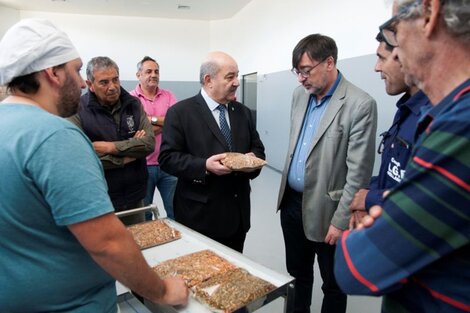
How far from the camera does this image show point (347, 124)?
5.13ft

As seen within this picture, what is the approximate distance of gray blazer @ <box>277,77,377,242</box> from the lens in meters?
1.53

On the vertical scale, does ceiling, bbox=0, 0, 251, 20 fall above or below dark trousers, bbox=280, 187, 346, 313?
above

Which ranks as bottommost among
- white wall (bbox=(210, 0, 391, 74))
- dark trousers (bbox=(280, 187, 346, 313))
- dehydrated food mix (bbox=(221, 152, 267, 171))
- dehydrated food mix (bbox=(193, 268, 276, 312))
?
dark trousers (bbox=(280, 187, 346, 313))

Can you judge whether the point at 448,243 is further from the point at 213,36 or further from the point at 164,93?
the point at 213,36

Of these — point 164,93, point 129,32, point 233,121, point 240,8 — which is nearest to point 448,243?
point 233,121

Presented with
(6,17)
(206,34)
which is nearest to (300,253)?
(206,34)

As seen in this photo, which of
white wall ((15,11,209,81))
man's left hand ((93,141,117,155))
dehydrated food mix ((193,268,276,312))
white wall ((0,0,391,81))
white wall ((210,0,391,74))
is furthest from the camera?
white wall ((15,11,209,81))

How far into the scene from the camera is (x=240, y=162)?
60.4 inches

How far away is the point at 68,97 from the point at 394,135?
1.13m

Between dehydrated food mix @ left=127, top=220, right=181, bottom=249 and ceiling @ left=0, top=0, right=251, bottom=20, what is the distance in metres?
5.55

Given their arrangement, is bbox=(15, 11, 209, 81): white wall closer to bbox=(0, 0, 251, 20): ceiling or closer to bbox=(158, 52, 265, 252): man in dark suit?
bbox=(0, 0, 251, 20): ceiling

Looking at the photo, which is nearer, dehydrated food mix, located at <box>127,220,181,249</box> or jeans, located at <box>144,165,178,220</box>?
dehydrated food mix, located at <box>127,220,181,249</box>

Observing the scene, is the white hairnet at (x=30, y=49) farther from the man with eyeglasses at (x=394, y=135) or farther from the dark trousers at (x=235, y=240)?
the dark trousers at (x=235, y=240)

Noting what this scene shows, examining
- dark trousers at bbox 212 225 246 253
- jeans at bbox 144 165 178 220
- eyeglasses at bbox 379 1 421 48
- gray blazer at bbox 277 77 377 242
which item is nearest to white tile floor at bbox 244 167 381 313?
dark trousers at bbox 212 225 246 253
